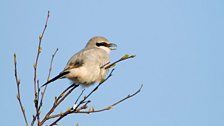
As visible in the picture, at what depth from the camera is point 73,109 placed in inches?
98.9

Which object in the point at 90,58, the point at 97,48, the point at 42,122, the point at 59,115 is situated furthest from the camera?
the point at 97,48

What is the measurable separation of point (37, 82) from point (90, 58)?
204cm

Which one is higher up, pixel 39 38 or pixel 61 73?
pixel 39 38

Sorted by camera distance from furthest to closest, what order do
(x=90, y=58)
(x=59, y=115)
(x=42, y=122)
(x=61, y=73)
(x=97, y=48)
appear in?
(x=97, y=48)
(x=90, y=58)
(x=61, y=73)
(x=59, y=115)
(x=42, y=122)

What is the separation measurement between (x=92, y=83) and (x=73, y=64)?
1.15 ft

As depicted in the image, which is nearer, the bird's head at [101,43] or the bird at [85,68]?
the bird at [85,68]

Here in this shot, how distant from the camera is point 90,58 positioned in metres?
4.48

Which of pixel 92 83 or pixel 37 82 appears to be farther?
pixel 92 83

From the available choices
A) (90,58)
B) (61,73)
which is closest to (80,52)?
(90,58)

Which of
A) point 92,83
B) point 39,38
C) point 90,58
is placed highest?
point 39,38

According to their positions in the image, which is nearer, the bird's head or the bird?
the bird

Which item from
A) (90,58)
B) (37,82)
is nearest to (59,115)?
(37,82)

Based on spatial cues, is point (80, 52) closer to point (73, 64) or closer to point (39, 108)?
point (73, 64)

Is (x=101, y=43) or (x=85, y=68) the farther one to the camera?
(x=101, y=43)
